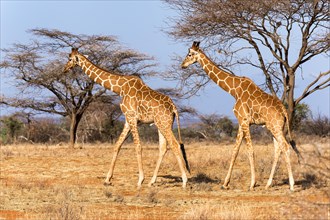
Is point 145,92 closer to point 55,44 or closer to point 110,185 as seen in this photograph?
point 110,185

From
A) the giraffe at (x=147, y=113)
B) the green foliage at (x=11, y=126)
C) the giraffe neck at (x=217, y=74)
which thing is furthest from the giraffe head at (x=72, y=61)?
the green foliage at (x=11, y=126)

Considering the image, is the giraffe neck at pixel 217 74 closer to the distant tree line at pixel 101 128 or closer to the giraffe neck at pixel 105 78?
the giraffe neck at pixel 105 78

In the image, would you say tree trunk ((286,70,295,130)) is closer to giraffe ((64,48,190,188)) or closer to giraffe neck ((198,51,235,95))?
giraffe neck ((198,51,235,95))

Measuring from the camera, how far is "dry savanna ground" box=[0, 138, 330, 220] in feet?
34.6

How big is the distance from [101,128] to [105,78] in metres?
26.0

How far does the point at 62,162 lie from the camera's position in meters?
21.2

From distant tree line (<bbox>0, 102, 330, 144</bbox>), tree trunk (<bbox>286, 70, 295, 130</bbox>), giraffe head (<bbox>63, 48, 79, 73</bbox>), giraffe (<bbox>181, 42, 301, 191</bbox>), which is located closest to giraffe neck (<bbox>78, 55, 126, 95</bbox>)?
giraffe head (<bbox>63, 48, 79, 73</bbox>)

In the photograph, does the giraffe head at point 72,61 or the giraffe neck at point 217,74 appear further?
the giraffe head at point 72,61

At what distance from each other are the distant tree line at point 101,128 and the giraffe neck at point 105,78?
2134 cm

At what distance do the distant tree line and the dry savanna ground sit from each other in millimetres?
17316

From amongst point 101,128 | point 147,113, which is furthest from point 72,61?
point 101,128

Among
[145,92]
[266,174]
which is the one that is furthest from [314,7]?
[145,92]

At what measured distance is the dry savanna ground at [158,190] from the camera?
1055 cm

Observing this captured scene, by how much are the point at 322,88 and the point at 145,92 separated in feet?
28.0
